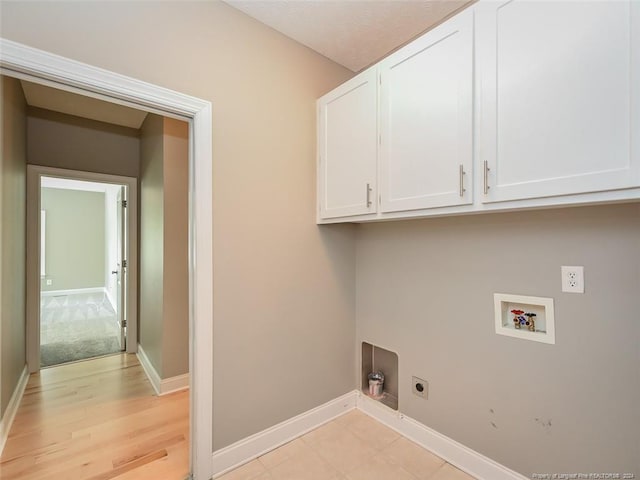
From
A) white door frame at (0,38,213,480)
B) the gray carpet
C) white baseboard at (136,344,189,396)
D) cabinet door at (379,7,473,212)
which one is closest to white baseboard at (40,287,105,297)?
the gray carpet

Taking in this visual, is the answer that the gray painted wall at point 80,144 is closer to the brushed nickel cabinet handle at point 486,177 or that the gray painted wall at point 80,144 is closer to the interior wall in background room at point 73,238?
the brushed nickel cabinet handle at point 486,177

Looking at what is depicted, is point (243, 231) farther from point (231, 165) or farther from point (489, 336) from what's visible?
point (489, 336)

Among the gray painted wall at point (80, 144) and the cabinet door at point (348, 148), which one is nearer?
the cabinet door at point (348, 148)

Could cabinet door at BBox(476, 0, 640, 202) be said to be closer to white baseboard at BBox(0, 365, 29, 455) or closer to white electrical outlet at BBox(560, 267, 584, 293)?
white electrical outlet at BBox(560, 267, 584, 293)

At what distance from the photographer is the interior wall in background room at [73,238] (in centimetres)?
692

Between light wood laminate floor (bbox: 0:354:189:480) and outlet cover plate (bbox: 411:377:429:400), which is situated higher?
outlet cover plate (bbox: 411:377:429:400)

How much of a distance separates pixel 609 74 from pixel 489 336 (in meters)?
1.26

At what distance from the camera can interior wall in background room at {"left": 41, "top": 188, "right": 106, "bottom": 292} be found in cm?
692

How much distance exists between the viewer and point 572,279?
4.33ft

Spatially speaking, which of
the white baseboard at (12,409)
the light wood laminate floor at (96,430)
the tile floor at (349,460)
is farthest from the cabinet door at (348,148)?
the white baseboard at (12,409)

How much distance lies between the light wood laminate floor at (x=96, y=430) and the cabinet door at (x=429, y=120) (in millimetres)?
2094

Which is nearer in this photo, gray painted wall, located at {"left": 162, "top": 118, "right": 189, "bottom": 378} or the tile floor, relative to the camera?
the tile floor

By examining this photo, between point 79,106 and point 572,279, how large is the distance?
163 inches

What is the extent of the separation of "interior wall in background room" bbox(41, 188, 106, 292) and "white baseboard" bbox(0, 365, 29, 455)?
5534 millimetres
